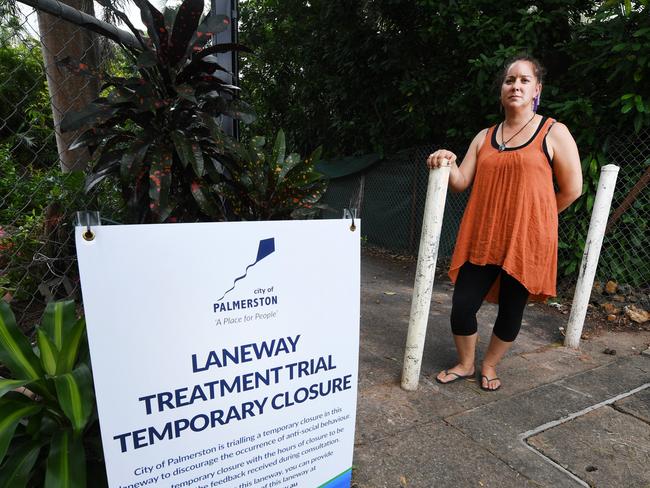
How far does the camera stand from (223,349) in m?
1.10

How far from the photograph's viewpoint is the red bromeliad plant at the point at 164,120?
1478 millimetres

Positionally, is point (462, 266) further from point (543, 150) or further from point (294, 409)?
point (294, 409)

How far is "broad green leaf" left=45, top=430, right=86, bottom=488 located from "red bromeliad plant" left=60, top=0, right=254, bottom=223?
763mm

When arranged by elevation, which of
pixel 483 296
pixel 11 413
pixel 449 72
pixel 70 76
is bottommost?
pixel 11 413

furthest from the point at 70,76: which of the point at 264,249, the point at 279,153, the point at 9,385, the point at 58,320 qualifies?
the point at 264,249

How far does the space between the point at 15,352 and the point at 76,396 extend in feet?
1.22

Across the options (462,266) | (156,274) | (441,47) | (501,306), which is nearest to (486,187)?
(462,266)

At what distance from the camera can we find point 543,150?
212 cm

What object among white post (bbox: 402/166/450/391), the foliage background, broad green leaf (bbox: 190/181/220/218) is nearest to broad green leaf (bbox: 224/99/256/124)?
broad green leaf (bbox: 190/181/220/218)

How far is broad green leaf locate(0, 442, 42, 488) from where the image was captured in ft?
3.91

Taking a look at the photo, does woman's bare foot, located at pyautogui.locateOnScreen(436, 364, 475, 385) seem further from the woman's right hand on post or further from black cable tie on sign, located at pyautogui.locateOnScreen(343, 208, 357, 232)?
black cable tie on sign, located at pyautogui.locateOnScreen(343, 208, 357, 232)

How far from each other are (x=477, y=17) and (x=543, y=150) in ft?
11.0

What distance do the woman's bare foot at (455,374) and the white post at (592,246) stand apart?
1.15 meters

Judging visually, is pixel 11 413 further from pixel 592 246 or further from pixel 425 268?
pixel 592 246
